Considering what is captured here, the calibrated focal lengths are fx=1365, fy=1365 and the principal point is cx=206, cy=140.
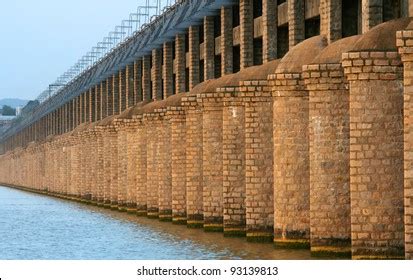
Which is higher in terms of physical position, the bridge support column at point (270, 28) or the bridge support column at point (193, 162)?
the bridge support column at point (270, 28)

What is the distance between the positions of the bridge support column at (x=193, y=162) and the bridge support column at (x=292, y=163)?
1137cm

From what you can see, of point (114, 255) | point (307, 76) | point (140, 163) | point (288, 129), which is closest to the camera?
point (307, 76)

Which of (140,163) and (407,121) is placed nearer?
(407,121)

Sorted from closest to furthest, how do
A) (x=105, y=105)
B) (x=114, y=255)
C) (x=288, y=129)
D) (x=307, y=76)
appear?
(x=307, y=76), (x=288, y=129), (x=114, y=255), (x=105, y=105)

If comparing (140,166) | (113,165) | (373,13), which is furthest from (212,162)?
(113,165)

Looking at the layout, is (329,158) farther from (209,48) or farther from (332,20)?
(209,48)

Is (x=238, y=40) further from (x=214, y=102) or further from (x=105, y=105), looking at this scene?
(x=105, y=105)

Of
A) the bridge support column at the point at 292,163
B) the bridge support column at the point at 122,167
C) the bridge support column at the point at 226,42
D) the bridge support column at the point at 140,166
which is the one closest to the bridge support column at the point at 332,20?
the bridge support column at the point at 292,163

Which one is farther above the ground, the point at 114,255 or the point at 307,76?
the point at 307,76

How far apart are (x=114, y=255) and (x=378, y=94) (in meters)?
10.6

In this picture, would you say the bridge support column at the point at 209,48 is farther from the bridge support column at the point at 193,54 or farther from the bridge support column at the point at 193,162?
the bridge support column at the point at 193,162

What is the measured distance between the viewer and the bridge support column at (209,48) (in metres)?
57.5

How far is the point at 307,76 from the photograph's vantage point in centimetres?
2877

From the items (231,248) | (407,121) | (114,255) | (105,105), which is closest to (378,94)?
(407,121)
